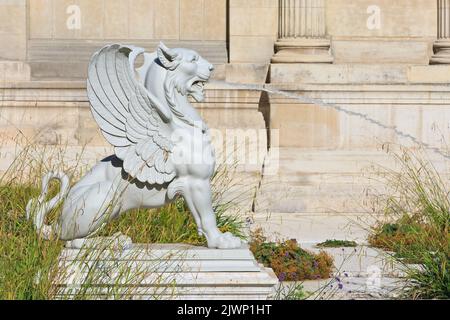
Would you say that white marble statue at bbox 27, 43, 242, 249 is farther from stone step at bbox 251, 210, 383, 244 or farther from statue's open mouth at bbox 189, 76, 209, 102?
stone step at bbox 251, 210, 383, 244

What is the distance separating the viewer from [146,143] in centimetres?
817

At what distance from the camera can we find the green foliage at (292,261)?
32.7 feet

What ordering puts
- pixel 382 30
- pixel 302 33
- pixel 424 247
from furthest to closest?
pixel 382 30 < pixel 302 33 < pixel 424 247

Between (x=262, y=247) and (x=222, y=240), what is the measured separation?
8.39 ft

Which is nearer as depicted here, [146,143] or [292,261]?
[146,143]

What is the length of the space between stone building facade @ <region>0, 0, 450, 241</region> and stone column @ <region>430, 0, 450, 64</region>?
21mm

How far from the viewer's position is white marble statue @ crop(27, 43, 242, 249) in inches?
319

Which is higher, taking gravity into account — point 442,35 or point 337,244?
point 442,35

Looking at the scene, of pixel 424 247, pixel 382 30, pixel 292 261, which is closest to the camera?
pixel 424 247

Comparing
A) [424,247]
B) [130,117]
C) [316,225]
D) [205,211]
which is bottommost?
[316,225]

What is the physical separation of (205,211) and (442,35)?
34.0ft

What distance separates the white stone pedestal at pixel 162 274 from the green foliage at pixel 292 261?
5.68 ft

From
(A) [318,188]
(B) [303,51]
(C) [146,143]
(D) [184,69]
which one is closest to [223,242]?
(C) [146,143]

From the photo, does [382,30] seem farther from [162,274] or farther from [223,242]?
[162,274]
